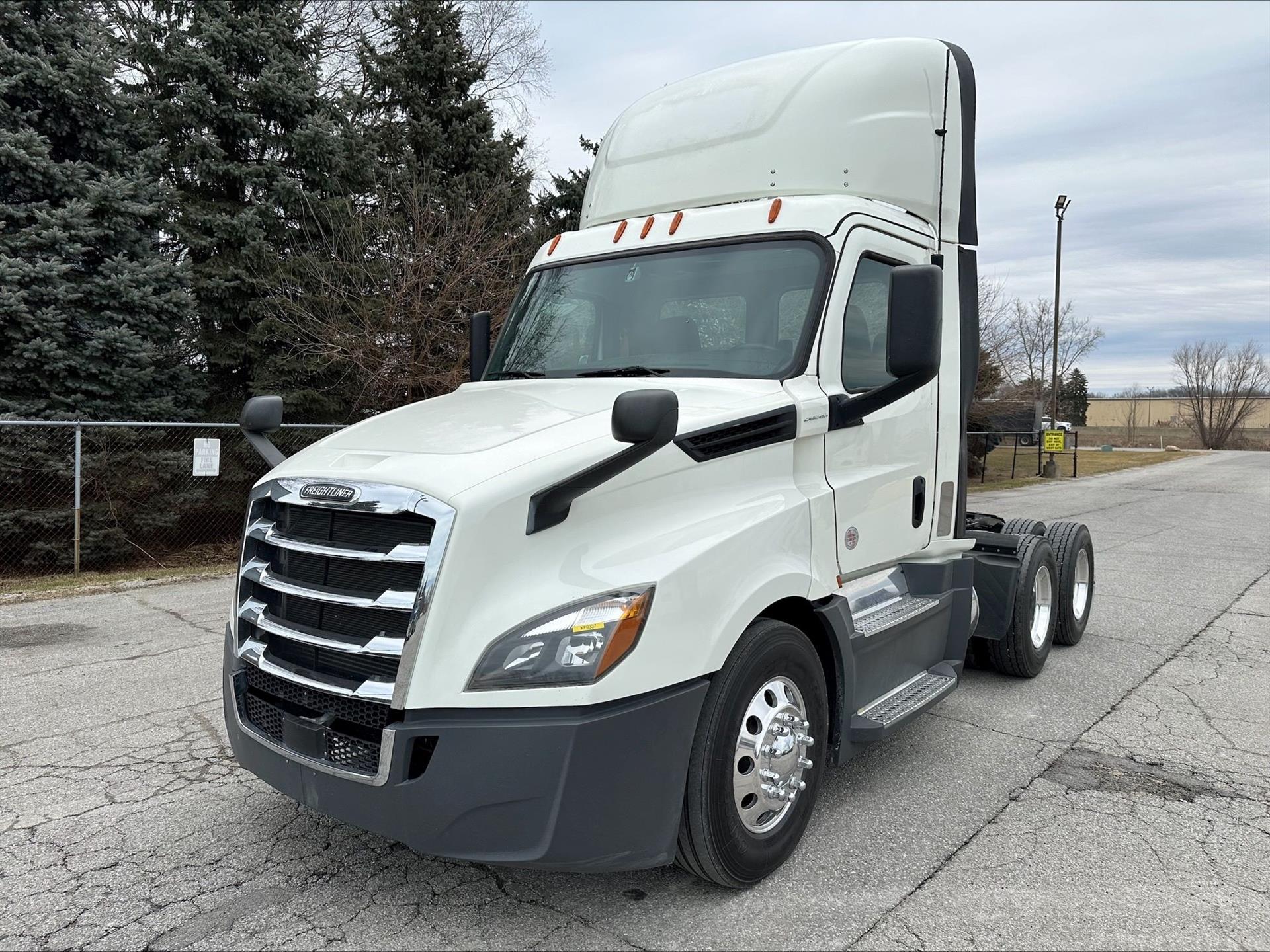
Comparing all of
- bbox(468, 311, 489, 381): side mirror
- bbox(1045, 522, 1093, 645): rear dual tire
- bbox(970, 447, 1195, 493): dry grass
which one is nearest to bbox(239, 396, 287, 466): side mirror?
bbox(468, 311, 489, 381): side mirror

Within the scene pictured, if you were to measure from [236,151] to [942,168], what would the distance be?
1206 cm

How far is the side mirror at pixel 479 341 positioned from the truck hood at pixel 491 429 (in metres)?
1.02

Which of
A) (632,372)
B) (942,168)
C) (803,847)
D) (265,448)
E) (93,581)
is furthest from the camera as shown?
(93,581)

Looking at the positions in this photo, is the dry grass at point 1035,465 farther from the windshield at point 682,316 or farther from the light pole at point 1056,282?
the windshield at point 682,316

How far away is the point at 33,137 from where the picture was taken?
34.6ft

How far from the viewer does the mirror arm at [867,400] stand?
12.6 feet

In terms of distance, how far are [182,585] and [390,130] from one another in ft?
37.3

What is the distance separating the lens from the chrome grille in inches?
110

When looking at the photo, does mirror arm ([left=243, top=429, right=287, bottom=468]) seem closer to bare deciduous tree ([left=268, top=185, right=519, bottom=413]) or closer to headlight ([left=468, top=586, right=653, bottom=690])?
headlight ([left=468, top=586, right=653, bottom=690])

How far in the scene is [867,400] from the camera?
3.93 meters

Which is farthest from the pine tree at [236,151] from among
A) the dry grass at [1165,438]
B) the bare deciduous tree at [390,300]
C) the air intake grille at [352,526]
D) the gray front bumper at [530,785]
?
the dry grass at [1165,438]

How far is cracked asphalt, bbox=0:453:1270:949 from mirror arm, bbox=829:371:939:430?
1.69 meters

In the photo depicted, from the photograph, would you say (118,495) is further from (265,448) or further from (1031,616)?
(1031,616)

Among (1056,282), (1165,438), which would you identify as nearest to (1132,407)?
(1165,438)
